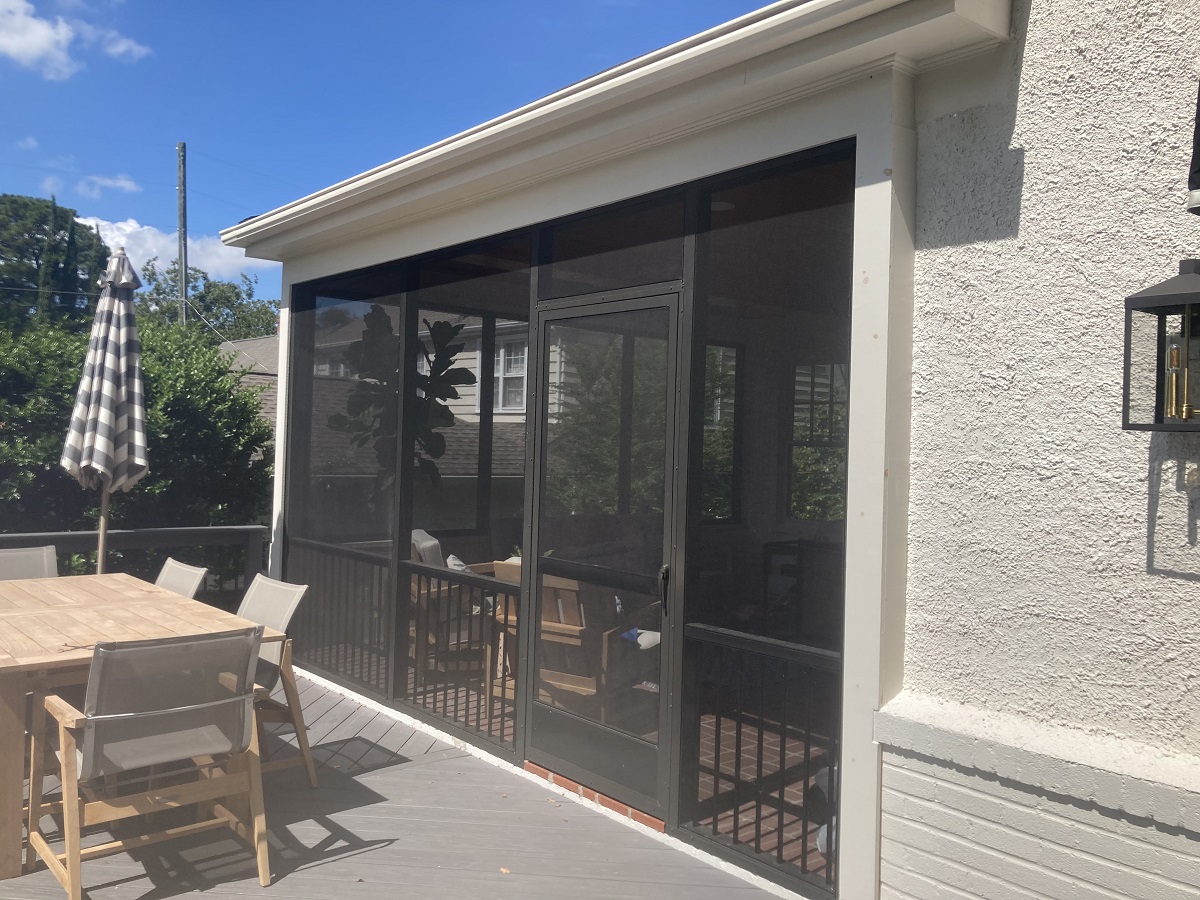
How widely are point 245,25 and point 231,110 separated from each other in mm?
11446

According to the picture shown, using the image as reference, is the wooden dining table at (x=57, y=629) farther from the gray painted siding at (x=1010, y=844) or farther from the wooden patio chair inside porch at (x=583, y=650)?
the gray painted siding at (x=1010, y=844)

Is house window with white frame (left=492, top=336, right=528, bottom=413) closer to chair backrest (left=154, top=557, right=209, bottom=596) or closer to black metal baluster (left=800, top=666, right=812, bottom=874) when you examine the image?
chair backrest (left=154, top=557, right=209, bottom=596)

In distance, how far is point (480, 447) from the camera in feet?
17.3

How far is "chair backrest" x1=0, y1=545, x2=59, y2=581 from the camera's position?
5020 millimetres

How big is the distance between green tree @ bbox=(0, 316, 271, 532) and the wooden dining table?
2.89m

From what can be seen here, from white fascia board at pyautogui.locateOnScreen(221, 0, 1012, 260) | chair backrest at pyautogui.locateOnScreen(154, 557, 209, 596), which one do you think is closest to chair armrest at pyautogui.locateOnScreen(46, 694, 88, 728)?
chair backrest at pyautogui.locateOnScreen(154, 557, 209, 596)

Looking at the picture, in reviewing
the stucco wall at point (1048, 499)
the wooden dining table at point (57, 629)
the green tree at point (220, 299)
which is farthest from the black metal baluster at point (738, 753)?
the green tree at point (220, 299)

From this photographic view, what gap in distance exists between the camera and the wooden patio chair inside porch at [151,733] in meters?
2.90

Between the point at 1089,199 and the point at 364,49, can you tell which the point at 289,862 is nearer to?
the point at 1089,199

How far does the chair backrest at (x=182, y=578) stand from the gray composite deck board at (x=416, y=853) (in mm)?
1159

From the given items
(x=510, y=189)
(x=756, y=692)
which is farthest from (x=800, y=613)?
(x=510, y=189)

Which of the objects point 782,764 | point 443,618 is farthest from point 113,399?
point 782,764

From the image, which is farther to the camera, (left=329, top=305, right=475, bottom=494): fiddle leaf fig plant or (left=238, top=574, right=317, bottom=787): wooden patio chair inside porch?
(left=329, top=305, right=475, bottom=494): fiddle leaf fig plant

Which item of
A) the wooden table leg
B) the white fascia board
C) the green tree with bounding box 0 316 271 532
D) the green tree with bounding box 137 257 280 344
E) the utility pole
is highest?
the green tree with bounding box 137 257 280 344
